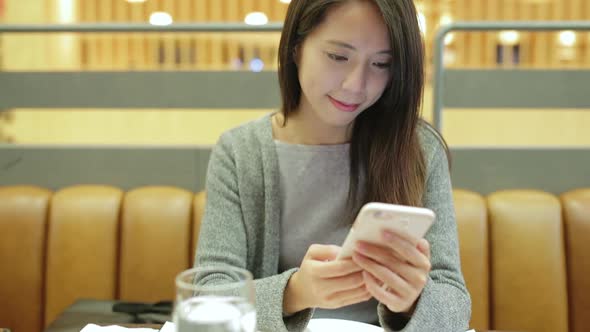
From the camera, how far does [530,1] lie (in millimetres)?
5426

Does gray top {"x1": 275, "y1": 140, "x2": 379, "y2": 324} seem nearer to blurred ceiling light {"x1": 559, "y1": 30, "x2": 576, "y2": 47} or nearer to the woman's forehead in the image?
the woman's forehead

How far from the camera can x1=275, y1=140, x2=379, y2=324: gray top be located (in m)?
1.30

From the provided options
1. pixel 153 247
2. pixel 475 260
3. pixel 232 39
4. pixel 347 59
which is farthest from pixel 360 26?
pixel 232 39

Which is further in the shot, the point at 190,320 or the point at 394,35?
the point at 394,35

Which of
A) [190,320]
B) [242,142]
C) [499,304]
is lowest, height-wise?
[499,304]

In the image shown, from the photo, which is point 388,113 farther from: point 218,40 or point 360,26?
point 218,40

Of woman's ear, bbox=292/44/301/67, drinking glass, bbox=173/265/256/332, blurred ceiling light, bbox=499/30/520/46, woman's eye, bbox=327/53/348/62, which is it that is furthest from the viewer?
blurred ceiling light, bbox=499/30/520/46

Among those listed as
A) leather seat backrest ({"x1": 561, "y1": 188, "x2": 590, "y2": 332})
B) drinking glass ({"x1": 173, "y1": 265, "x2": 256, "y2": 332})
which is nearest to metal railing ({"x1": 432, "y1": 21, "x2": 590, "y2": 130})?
leather seat backrest ({"x1": 561, "y1": 188, "x2": 590, "y2": 332})

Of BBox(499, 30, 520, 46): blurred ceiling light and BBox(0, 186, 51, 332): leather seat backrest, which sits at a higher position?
BBox(499, 30, 520, 46): blurred ceiling light

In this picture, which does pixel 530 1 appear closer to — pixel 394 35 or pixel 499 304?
pixel 499 304

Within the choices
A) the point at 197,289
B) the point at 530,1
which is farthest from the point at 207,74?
the point at 530,1

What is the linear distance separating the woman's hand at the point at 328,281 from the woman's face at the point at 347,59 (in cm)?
32

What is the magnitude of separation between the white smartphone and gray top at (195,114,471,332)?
1.23ft

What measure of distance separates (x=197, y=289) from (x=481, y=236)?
3.86ft
